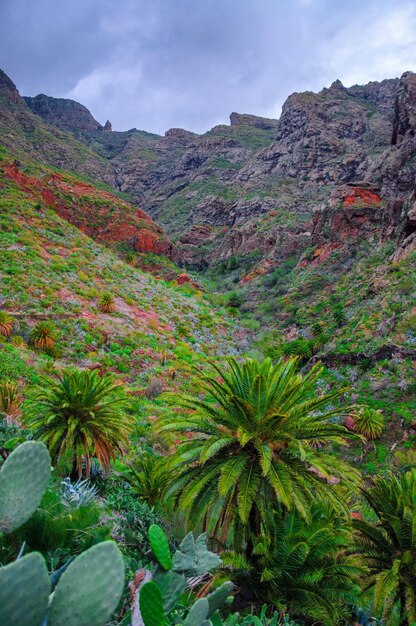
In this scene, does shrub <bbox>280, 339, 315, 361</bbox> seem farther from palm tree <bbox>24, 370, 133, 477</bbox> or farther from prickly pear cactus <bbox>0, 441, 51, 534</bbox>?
prickly pear cactus <bbox>0, 441, 51, 534</bbox>

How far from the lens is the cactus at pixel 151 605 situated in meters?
1.95

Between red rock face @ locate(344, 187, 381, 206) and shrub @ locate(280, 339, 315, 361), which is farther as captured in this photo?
red rock face @ locate(344, 187, 381, 206)

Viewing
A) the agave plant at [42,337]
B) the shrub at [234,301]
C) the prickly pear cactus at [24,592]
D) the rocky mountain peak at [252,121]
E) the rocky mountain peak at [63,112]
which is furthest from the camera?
the rocky mountain peak at [63,112]

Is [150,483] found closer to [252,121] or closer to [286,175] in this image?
[286,175]

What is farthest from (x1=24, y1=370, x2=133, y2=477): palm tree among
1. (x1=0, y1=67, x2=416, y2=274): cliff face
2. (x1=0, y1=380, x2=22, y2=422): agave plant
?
(x1=0, y1=67, x2=416, y2=274): cliff face

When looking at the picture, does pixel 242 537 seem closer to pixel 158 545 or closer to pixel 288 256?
pixel 158 545

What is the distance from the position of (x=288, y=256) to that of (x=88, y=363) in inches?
1648

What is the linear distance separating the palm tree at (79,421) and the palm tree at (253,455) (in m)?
2.28

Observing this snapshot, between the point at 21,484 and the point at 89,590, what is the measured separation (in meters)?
0.74

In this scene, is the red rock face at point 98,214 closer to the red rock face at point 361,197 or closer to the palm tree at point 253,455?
the red rock face at point 361,197

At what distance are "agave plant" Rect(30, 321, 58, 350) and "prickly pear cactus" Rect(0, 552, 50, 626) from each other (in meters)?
17.9

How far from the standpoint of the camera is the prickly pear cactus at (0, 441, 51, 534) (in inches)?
83.6

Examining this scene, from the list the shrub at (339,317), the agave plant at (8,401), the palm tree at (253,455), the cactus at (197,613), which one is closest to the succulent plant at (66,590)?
the cactus at (197,613)

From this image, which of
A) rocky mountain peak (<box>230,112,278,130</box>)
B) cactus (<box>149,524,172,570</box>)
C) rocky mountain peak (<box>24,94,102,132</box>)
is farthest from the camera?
rocky mountain peak (<box>24,94,102,132</box>)
